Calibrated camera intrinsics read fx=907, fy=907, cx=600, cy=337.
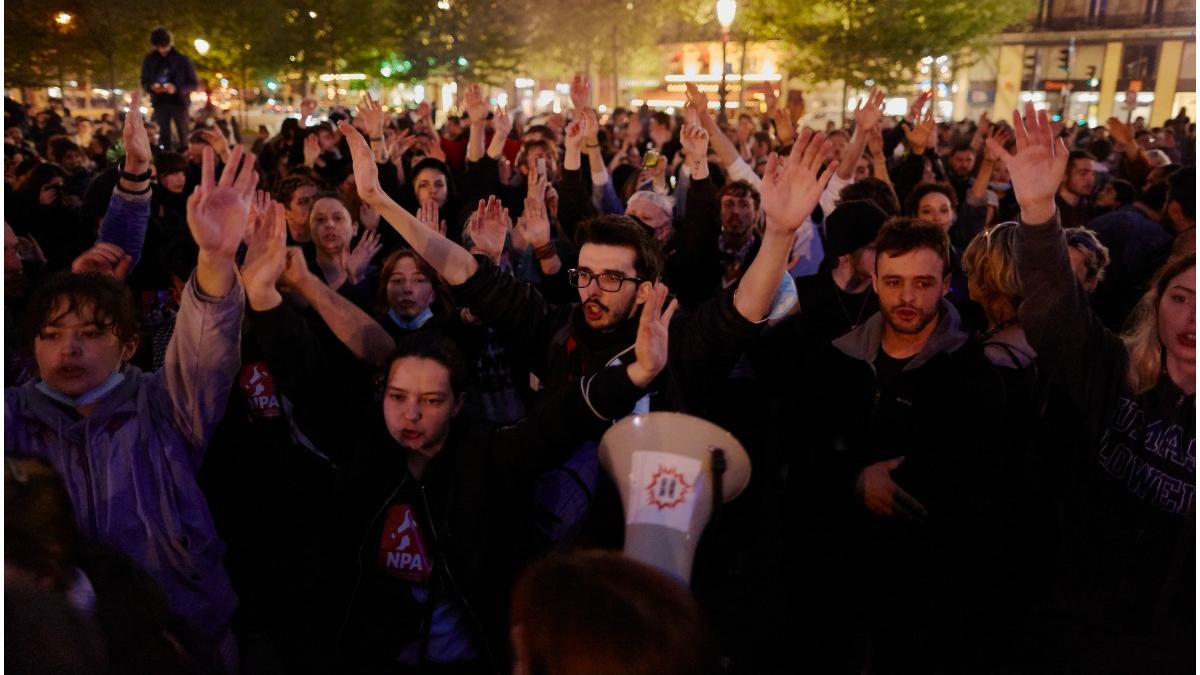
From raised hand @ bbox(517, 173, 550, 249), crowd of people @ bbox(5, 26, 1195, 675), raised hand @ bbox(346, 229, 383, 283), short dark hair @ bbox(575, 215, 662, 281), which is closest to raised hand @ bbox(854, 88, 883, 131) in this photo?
crowd of people @ bbox(5, 26, 1195, 675)

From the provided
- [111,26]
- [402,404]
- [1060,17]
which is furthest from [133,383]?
[1060,17]

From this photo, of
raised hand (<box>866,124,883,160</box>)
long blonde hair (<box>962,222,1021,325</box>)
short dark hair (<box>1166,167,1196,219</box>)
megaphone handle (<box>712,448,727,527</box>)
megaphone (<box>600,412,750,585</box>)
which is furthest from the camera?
raised hand (<box>866,124,883,160</box>)

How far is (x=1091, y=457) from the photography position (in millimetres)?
2709

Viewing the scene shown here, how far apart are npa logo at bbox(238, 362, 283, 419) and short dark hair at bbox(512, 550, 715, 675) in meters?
2.22

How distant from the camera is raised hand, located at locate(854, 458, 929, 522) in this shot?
2.74 m

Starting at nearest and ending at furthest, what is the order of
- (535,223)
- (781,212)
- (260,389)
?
(781,212), (260,389), (535,223)

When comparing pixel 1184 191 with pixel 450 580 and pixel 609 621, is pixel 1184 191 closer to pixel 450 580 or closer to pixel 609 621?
pixel 450 580

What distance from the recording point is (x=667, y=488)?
78.3 inches

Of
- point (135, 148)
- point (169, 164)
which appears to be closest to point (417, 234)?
point (135, 148)

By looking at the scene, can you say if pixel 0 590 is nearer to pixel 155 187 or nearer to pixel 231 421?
pixel 231 421

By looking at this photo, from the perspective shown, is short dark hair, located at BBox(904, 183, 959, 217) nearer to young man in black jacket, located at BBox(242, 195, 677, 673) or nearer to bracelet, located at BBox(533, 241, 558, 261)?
bracelet, located at BBox(533, 241, 558, 261)

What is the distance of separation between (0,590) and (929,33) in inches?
1145

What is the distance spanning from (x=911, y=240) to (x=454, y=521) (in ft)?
5.82

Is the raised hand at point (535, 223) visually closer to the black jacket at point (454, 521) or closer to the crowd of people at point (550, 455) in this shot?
the crowd of people at point (550, 455)
